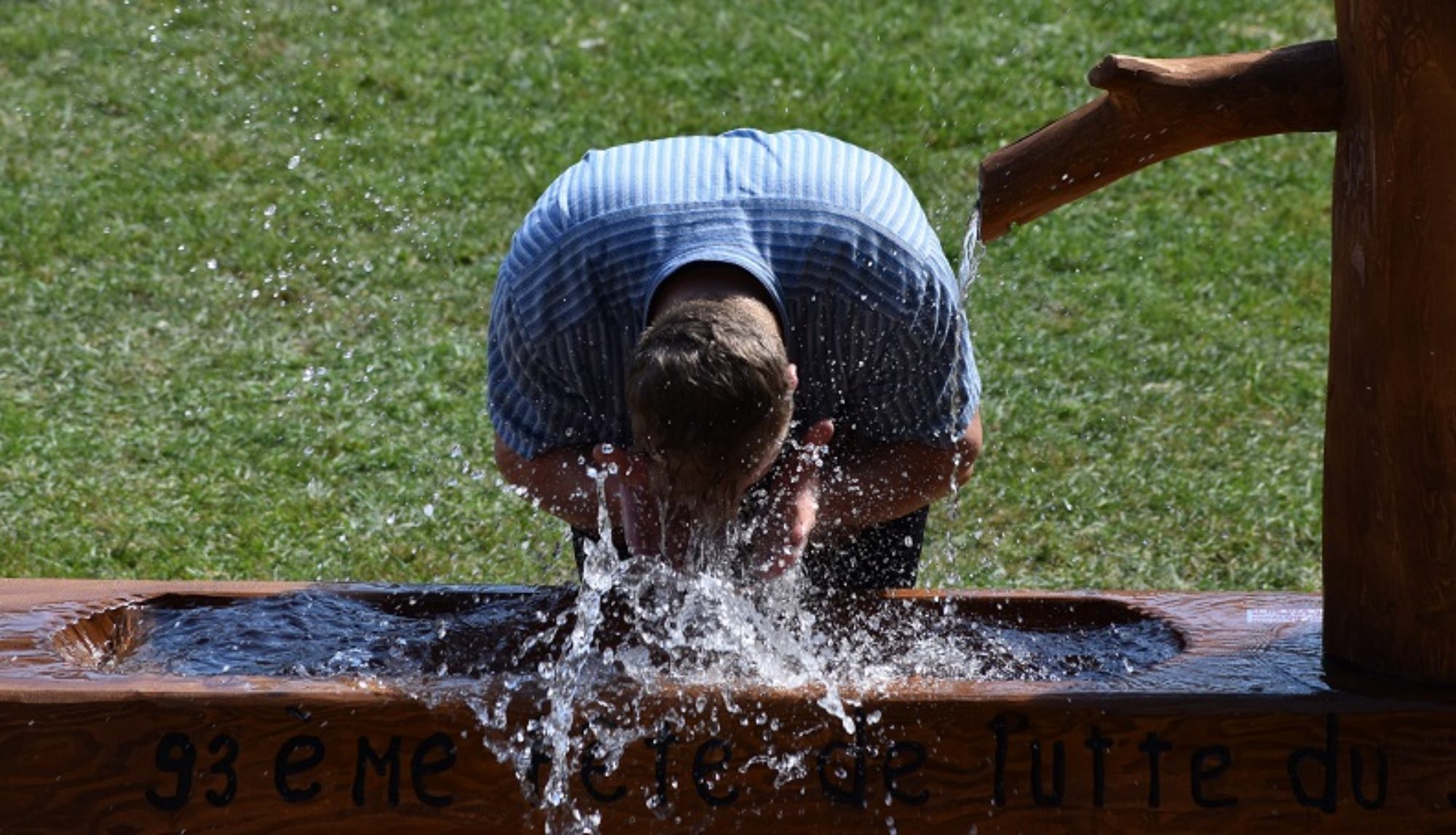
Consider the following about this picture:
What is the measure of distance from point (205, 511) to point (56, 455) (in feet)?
→ 1.67

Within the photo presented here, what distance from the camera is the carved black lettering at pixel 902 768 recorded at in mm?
2879

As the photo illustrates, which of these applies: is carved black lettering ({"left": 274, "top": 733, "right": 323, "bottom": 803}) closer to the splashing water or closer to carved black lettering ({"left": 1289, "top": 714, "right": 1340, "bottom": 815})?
the splashing water

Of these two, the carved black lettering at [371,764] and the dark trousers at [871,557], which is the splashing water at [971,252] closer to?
the dark trousers at [871,557]

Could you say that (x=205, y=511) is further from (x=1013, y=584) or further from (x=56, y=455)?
(x=1013, y=584)

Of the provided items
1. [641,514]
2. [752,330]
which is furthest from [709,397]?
[641,514]

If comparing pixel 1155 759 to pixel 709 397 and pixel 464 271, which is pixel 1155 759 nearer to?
pixel 709 397

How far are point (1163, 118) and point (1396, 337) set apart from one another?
436 millimetres

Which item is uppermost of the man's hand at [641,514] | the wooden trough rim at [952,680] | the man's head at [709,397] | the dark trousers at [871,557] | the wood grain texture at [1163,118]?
the wood grain texture at [1163,118]

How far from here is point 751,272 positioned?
2.99 metres

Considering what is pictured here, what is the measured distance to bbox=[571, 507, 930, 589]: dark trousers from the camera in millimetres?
3521

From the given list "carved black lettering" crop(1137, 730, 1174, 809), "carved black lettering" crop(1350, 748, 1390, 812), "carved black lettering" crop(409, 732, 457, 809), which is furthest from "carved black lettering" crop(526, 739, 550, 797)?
"carved black lettering" crop(1350, 748, 1390, 812)

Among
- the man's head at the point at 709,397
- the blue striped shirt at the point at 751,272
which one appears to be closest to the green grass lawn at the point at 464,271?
the blue striped shirt at the point at 751,272

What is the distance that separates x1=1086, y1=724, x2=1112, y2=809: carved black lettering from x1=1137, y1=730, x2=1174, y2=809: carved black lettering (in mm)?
49

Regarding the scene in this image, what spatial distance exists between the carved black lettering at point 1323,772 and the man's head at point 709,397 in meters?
0.85
